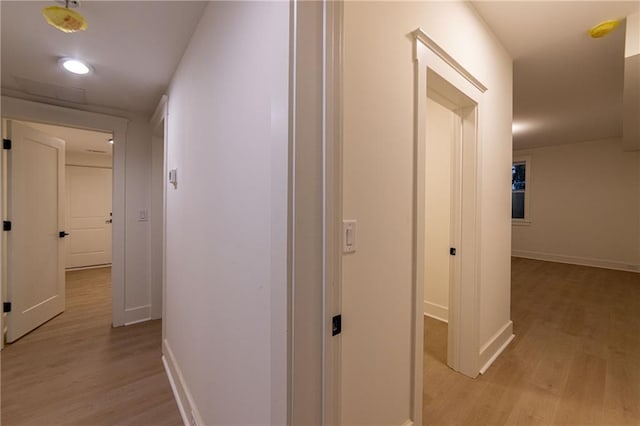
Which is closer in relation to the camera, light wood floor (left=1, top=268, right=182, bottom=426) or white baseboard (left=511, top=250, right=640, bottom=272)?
light wood floor (left=1, top=268, right=182, bottom=426)

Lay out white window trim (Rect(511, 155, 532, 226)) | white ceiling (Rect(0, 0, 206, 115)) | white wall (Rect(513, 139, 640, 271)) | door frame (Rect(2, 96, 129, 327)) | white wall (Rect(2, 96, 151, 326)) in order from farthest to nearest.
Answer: white window trim (Rect(511, 155, 532, 226))
white wall (Rect(513, 139, 640, 271))
white wall (Rect(2, 96, 151, 326))
door frame (Rect(2, 96, 129, 327))
white ceiling (Rect(0, 0, 206, 115))

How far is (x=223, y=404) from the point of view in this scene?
1.18 metres

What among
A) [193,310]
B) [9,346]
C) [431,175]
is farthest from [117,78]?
[431,175]

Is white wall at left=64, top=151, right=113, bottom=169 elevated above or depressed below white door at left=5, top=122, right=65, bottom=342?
above

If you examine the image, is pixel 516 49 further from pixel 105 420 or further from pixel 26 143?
pixel 26 143

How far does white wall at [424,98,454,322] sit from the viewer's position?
9.44 feet

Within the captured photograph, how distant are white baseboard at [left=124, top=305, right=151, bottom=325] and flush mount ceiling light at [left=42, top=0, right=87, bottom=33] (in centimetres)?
272

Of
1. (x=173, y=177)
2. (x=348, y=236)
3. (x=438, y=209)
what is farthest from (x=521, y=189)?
(x=173, y=177)

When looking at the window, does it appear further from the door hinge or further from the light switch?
the door hinge

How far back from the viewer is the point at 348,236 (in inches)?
39.7

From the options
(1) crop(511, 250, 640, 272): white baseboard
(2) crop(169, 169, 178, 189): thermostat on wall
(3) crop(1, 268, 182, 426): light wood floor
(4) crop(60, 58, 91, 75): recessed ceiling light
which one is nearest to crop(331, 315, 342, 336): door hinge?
Result: (3) crop(1, 268, 182, 426): light wood floor

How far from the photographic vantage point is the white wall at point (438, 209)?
288 centimetres

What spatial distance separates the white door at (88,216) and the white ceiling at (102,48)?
3.57 metres

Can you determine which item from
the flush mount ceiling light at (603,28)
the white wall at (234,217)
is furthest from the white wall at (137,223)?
the flush mount ceiling light at (603,28)
